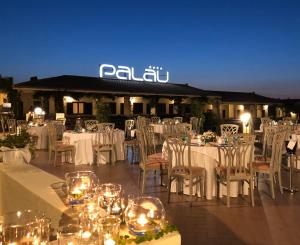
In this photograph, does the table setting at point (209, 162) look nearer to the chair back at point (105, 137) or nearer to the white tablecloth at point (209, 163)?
the white tablecloth at point (209, 163)

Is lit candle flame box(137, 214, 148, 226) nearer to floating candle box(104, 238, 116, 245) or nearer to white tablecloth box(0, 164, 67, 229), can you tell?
floating candle box(104, 238, 116, 245)

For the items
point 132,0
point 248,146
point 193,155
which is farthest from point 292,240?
point 132,0

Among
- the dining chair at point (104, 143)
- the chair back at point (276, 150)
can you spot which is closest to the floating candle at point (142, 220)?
the chair back at point (276, 150)

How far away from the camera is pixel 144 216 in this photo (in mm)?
1765

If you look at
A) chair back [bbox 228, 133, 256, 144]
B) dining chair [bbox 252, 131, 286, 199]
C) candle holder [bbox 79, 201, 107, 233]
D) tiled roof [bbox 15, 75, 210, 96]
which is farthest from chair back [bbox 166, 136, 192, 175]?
tiled roof [bbox 15, 75, 210, 96]

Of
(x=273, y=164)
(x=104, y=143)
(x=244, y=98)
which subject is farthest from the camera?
(x=244, y=98)

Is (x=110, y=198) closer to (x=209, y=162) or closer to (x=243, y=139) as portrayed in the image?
(x=209, y=162)

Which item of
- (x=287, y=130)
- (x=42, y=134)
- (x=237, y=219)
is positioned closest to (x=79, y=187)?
(x=237, y=219)

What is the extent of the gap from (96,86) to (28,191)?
54.0 feet

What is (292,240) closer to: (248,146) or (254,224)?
(254,224)

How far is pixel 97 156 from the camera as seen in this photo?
25.1 feet

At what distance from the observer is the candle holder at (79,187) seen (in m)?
2.14

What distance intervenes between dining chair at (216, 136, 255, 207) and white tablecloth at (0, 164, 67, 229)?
2526mm

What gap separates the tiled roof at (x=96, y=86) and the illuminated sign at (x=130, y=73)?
0.38 metres
